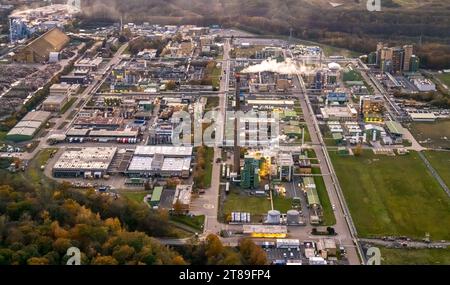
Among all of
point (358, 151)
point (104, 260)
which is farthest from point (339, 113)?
point (104, 260)

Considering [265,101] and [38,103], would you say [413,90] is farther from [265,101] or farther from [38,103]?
[38,103]

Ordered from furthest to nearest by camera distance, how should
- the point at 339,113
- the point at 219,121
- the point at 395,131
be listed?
the point at 339,113
the point at 219,121
the point at 395,131

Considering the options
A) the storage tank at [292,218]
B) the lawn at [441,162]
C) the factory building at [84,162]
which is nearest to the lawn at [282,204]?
the storage tank at [292,218]

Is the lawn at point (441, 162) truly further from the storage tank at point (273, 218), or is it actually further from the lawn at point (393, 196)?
the storage tank at point (273, 218)

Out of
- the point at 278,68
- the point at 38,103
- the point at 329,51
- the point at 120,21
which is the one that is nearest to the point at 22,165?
the point at 38,103

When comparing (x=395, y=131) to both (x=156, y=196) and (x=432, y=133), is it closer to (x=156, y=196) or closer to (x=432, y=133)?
(x=432, y=133)
